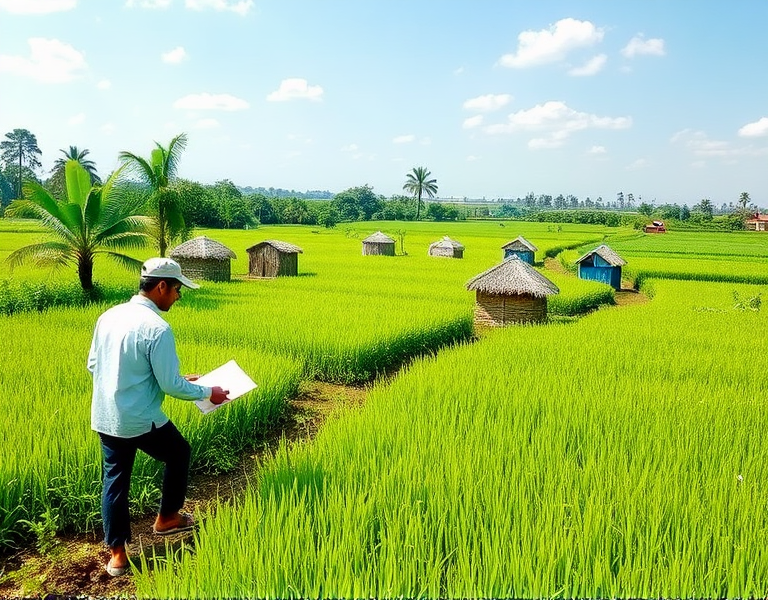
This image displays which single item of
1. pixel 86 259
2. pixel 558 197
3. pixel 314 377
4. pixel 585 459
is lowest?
pixel 314 377

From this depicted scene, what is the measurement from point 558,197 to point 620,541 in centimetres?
18235

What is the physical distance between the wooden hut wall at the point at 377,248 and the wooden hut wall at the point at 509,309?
16.5 m

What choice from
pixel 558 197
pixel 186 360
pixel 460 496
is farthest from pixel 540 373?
pixel 558 197

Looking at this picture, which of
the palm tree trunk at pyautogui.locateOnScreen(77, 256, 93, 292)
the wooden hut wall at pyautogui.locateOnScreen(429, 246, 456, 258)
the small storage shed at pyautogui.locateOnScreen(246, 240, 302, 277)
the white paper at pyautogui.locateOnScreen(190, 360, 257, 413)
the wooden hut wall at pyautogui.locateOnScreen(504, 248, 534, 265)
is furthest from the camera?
the wooden hut wall at pyautogui.locateOnScreen(429, 246, 456, 258)

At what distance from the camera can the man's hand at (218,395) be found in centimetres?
315

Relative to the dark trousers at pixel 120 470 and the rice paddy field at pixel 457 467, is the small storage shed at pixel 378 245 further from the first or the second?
the dark trousers at pixel 120 470

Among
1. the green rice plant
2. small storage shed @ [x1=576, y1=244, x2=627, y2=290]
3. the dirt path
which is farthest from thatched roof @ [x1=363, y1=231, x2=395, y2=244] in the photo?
the dirt path

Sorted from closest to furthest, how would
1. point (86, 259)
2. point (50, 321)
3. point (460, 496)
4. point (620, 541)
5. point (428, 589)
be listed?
point (428, 589) → point (620, 541) → point (460, 496) → point (50, 321) → point (86, 259)

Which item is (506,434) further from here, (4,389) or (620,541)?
(4,389)

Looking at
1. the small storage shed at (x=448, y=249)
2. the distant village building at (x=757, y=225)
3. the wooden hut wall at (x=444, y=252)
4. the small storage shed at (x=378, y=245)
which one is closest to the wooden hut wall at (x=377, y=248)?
the small storage shed at (x=378, y=245)

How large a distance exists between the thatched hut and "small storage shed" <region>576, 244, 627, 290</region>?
29.2 ft

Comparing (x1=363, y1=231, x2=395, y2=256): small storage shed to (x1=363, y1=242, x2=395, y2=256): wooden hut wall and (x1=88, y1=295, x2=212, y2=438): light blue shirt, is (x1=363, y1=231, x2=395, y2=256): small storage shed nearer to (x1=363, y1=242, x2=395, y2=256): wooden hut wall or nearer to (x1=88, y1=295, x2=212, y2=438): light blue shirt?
(x1=363, y1=242, x2=395, y2=256): wooden hut wall

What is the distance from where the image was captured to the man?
2.93 m

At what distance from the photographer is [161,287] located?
307cm
